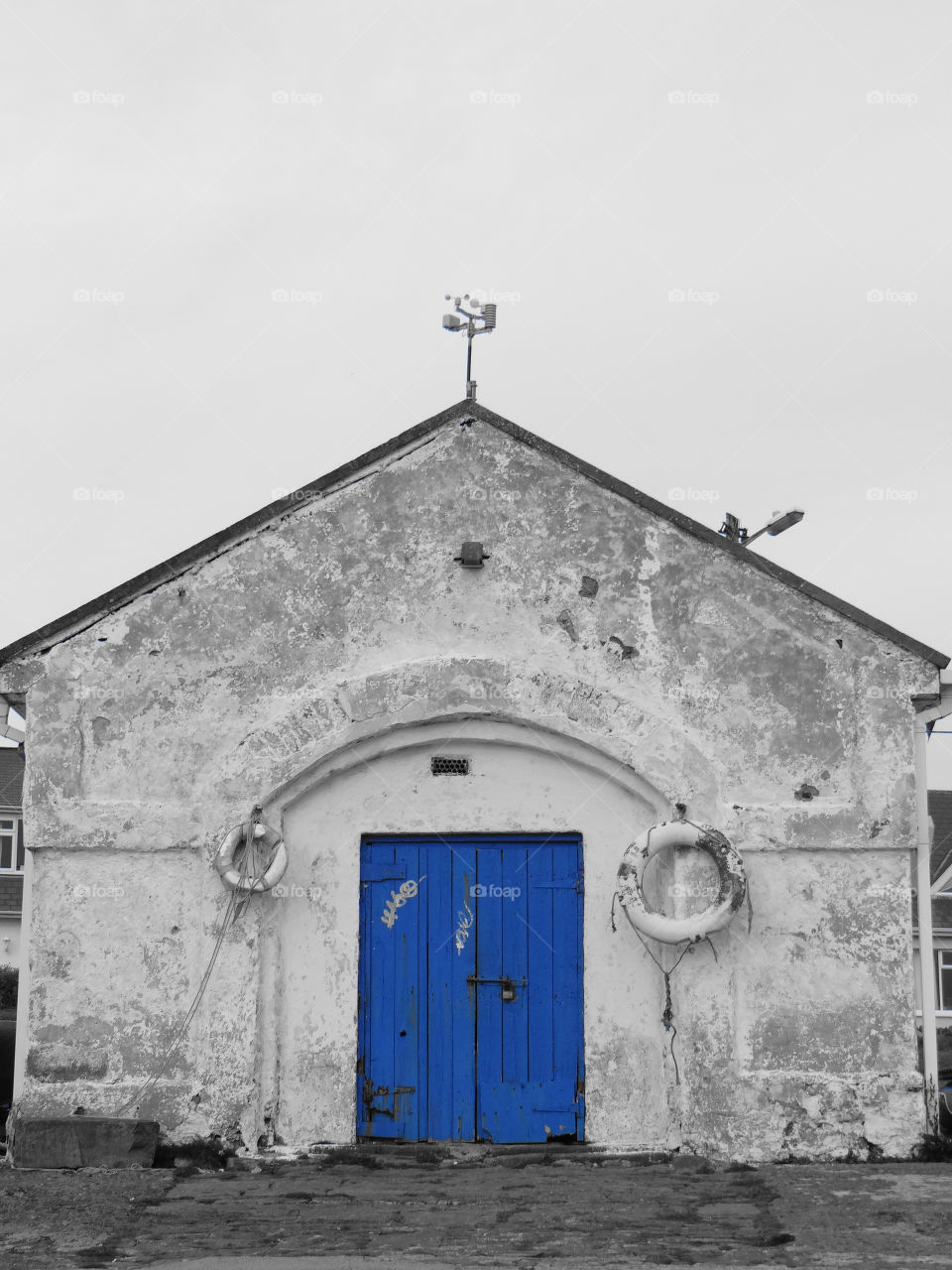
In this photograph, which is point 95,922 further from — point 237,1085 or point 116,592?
point 116,592

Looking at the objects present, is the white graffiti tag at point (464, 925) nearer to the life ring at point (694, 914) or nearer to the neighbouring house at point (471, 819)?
the neighbouring house at point (471, 819)

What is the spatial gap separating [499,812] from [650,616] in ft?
5.61

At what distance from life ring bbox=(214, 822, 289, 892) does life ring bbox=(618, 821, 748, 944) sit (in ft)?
7.49

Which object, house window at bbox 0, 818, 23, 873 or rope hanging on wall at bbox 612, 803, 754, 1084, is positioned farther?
house window at bbox 0, 818, 23, 873

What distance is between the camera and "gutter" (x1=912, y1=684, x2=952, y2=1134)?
9.38 m

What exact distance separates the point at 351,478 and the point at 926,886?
482cm

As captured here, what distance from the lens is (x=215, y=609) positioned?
10.1 meters

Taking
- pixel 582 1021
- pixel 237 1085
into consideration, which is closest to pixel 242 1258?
pixel 237 1085

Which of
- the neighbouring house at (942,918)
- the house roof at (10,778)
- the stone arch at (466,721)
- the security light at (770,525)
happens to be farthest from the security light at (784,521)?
the house roof at (10,778)

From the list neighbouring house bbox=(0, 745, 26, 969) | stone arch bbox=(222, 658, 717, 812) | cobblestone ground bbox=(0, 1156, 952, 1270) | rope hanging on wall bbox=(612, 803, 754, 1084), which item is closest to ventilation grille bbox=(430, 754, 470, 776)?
stone arch bbox=(222, 658, 717, 812)

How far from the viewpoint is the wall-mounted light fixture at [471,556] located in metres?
10.1

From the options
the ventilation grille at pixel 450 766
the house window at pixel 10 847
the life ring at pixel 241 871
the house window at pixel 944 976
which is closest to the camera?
the life ring at pixel 241 871

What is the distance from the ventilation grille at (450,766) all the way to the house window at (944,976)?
906 inches

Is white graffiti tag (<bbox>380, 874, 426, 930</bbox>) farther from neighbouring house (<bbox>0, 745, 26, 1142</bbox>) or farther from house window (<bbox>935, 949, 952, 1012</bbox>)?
house window (<bbox>935, 949, 952, 1012</bbox>)
